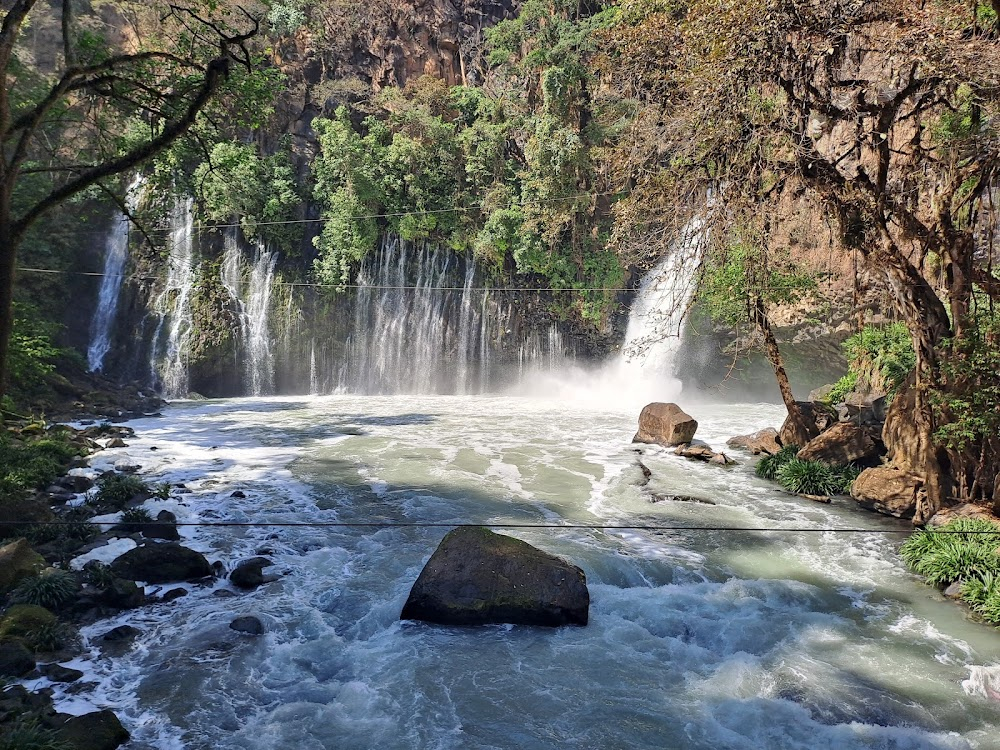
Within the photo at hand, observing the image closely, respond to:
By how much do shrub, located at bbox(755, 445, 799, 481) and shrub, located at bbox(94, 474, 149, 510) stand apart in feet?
40.0

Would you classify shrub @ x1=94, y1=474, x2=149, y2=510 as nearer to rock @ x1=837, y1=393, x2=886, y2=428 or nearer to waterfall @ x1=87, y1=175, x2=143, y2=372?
rock @ x1=837, y1=393, x2=886, y2=428

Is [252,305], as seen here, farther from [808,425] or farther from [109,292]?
[808,425]

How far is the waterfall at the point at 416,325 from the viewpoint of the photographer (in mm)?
28625

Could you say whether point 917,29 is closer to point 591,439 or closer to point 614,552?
point 614,552

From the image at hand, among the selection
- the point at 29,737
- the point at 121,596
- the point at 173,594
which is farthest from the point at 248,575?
the point at 29,737

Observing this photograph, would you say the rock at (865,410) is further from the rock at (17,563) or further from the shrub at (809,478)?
the rock at (17,563)

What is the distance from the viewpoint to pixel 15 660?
6.16m

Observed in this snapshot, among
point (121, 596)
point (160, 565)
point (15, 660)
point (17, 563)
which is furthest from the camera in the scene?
point (160, 565)

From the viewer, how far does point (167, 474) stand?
13719 mm

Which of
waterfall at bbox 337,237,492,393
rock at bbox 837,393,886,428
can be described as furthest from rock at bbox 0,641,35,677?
waterfall at bbox 337,237,492,393

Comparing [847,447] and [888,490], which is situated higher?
[847,447]

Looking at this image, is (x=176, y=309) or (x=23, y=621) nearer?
(x=23, y=621)

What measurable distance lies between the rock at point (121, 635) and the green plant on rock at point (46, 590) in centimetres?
89

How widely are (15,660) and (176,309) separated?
23.0 meters
